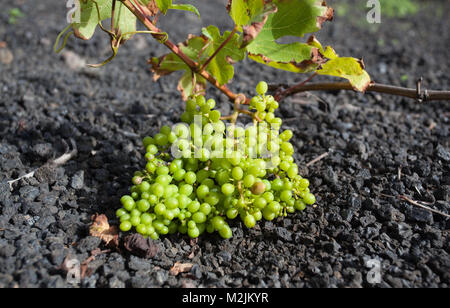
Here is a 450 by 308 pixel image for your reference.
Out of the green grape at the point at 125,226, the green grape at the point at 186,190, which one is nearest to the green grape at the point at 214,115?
the green grape at the point at 186,190

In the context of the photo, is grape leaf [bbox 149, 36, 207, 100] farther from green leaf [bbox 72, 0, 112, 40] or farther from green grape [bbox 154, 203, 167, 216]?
green grape [bbox 154, 203, 167, 216]

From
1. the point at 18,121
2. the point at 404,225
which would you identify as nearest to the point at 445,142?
the point at 404,225

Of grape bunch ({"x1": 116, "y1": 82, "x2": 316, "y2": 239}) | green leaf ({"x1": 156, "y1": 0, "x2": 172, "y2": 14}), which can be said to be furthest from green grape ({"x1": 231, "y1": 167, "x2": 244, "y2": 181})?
green leaf ({"x1": 156, "y1": 0, "x2": 172, "y2": 14})

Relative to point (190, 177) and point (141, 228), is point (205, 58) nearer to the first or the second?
point (190, 177)

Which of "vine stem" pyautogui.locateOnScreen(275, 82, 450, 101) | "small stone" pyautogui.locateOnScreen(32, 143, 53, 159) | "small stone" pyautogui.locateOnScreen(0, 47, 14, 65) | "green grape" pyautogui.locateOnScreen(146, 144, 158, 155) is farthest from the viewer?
"small stone" pyautogui.locateOnScreen(0, 47, 14, 65)

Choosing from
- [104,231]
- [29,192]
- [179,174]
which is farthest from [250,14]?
[29,192]

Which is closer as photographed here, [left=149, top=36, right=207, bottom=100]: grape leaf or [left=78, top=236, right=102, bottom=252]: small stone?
[left=78, top=236, right=102, bottom=252]: small stone
